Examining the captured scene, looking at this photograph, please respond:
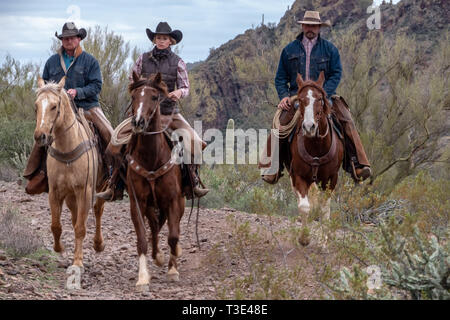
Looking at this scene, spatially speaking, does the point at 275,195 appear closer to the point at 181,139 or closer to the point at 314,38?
the point at 314,38

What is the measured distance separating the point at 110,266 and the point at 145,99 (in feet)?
9.65

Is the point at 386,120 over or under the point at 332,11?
under

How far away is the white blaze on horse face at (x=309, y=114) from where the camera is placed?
26.4ft

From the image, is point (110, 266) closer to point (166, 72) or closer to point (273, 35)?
point (166, 72)

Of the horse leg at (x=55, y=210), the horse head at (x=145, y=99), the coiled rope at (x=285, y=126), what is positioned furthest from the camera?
the coiled rope at (x=285, y=126)

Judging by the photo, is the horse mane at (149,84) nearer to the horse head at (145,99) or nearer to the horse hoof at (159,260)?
the horse head at (145,99)

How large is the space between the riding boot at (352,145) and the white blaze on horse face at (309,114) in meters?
1.54

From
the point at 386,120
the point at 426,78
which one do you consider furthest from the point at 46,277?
the point at 426,78

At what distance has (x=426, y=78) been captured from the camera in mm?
20438

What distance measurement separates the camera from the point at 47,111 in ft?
24.8

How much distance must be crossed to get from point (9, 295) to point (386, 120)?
48.4ft

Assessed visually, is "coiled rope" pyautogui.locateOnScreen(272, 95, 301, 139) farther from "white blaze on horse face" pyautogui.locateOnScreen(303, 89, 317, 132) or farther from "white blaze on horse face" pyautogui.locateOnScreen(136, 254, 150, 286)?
"white blaze on horse face" pyautogui.locateOnScreen(136, 254, 150, 286)

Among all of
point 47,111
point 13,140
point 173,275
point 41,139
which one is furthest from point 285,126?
point 13,140

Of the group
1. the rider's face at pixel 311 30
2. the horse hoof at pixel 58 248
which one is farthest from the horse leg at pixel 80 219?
the rider's face at pixel 311 30
